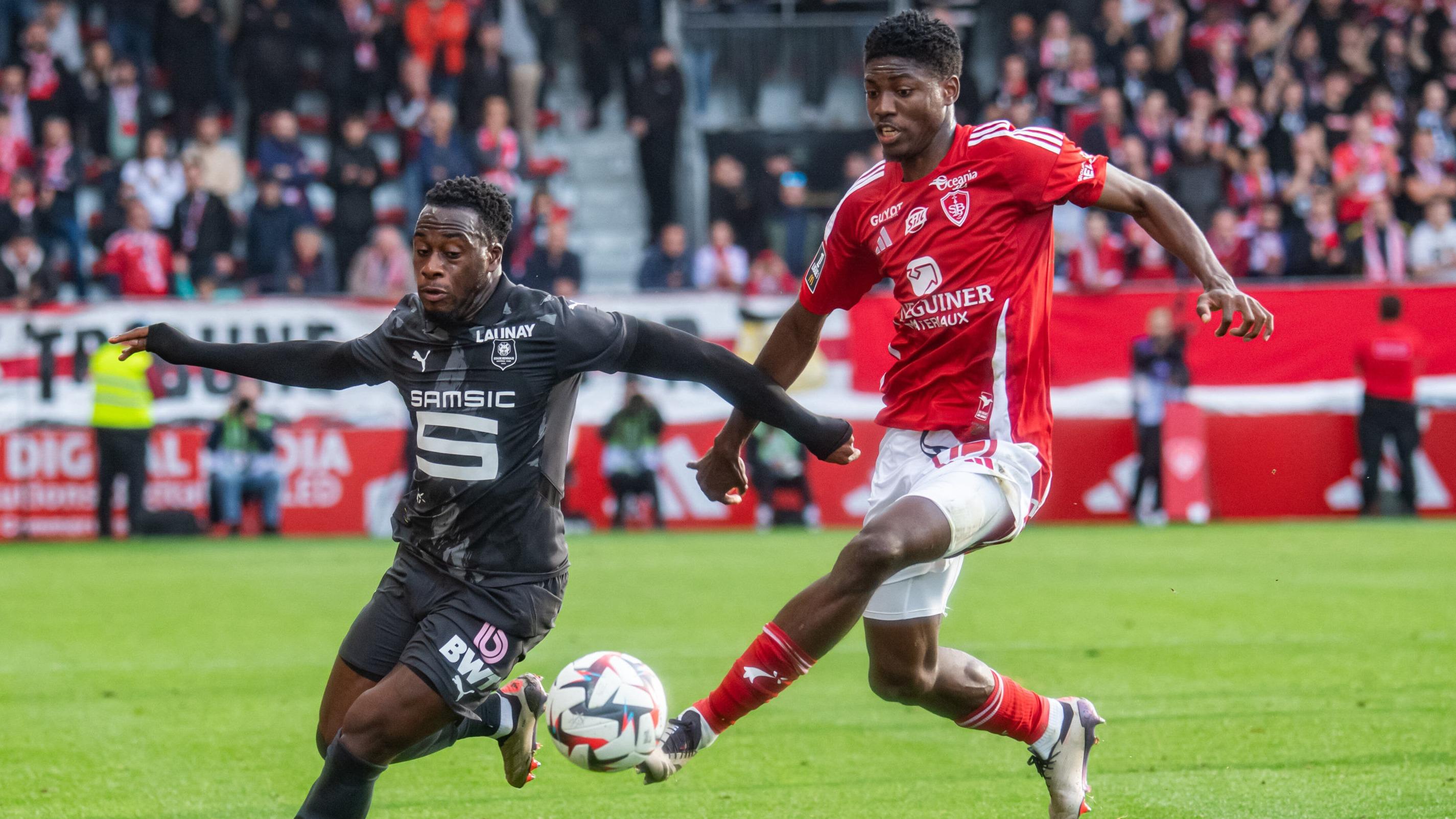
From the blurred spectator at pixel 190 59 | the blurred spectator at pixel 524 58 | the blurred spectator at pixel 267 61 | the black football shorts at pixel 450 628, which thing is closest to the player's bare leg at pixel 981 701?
the black football shorts at pixel 450 628

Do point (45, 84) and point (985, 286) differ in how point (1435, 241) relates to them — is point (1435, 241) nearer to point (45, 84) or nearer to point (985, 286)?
point (985, 286)

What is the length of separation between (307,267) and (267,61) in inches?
136

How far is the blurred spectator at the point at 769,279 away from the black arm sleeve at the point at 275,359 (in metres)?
12.2

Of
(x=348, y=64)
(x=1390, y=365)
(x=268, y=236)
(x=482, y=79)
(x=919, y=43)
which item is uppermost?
(x=348, y=64)

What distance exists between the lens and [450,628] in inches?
190

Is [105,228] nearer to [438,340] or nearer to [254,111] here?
[254,111]

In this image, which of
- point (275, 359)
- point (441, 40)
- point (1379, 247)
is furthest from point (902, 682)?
point (441, 40)

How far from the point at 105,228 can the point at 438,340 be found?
583 inches

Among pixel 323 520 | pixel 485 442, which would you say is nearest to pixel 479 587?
→ pixel 485 442

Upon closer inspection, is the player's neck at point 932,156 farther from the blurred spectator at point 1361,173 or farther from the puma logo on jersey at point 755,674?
the blurred spectator at point 1361,173

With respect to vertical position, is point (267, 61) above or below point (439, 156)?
above

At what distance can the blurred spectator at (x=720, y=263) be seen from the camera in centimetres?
1831

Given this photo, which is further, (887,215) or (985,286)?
(887,215)

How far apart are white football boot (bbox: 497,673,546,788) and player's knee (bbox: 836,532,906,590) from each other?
1322 mm
